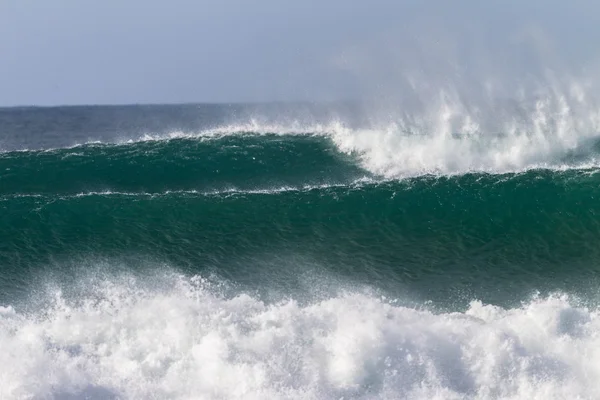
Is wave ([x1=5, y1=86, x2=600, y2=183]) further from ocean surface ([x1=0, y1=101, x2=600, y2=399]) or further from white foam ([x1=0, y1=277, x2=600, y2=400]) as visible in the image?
white foam ([x1=0, y1=277, x2=600, y2=400])

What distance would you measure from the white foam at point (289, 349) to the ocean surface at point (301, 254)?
0.09 metres

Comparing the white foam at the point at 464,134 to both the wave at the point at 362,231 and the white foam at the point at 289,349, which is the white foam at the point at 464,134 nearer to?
the wave at the point at 362,231

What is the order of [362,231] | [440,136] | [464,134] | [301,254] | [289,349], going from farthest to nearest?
[464,134]
[440,136]
[362,231]
[301,254]
[289,349]

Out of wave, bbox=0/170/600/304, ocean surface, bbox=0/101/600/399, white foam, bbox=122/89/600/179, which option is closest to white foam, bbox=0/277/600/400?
ocean surface, bbox=0/101/600/399

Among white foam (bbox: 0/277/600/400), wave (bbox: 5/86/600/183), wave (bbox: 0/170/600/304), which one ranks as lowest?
white foam (bbox: 0/277/600/400)

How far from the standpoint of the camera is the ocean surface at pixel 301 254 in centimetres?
3231

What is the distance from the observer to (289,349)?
33.0 m

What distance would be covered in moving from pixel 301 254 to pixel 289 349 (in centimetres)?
701

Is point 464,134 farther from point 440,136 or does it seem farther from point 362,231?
point 362,231

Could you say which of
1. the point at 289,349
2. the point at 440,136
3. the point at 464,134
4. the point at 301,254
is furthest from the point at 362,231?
the point at 464,134

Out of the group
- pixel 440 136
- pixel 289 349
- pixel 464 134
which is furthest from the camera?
pixel 464 134

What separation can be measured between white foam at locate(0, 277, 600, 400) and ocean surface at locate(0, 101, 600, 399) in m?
0.09

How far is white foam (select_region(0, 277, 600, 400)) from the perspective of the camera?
3166cm

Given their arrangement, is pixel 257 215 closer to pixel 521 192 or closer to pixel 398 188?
pixel 398 188
